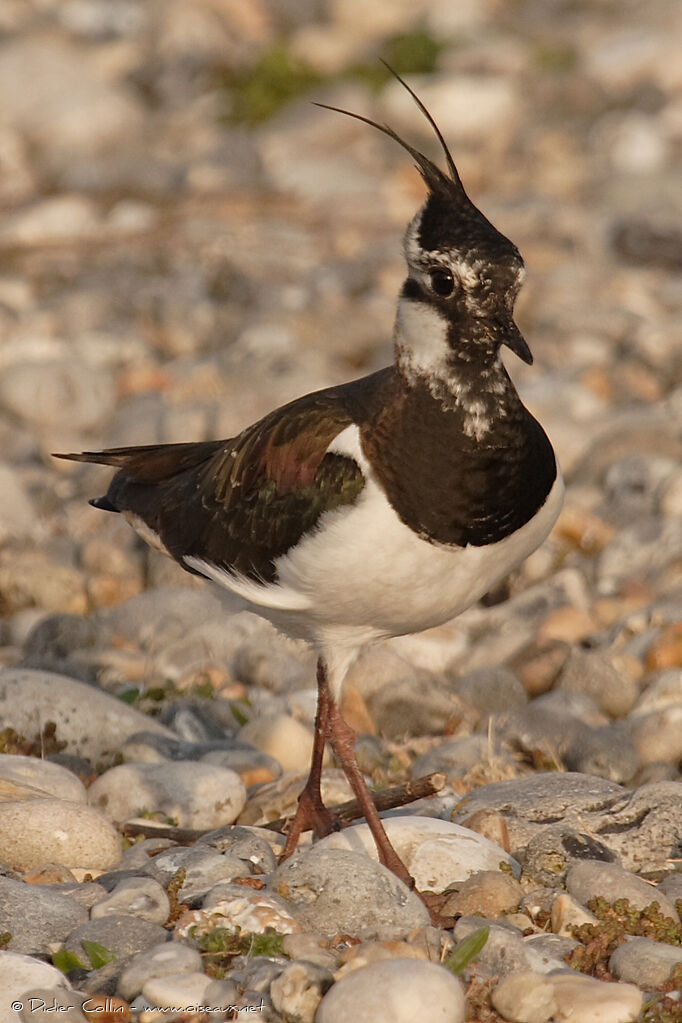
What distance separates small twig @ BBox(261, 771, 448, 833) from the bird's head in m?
1.48

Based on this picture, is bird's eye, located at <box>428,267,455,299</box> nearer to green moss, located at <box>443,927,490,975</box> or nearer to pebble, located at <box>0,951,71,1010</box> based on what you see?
green moss, located at <box>443,927,490,975</box>

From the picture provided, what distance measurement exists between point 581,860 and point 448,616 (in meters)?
0.95

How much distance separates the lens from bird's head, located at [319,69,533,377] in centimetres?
471

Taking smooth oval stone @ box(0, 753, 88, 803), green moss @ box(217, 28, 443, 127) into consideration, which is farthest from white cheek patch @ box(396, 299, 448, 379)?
green moss @ box(217, 28, 443, 127)

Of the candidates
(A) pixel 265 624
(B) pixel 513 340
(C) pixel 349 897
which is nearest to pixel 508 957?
(C) pixel 349 897

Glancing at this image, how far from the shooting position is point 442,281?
4777mm

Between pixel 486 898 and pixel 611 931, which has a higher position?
pixel 611 931

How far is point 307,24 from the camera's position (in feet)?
61.2

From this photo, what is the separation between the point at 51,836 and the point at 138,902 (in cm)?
66

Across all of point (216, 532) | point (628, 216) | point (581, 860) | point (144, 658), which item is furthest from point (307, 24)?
point (581, 860)

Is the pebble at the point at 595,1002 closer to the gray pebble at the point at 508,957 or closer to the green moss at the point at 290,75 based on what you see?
the gray pebble at the point at 508,957

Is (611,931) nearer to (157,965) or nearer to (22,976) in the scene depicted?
(157,965)

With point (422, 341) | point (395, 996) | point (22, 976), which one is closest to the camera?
point (395, 996)

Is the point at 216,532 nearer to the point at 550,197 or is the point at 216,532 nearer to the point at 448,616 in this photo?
the point at 448,616
